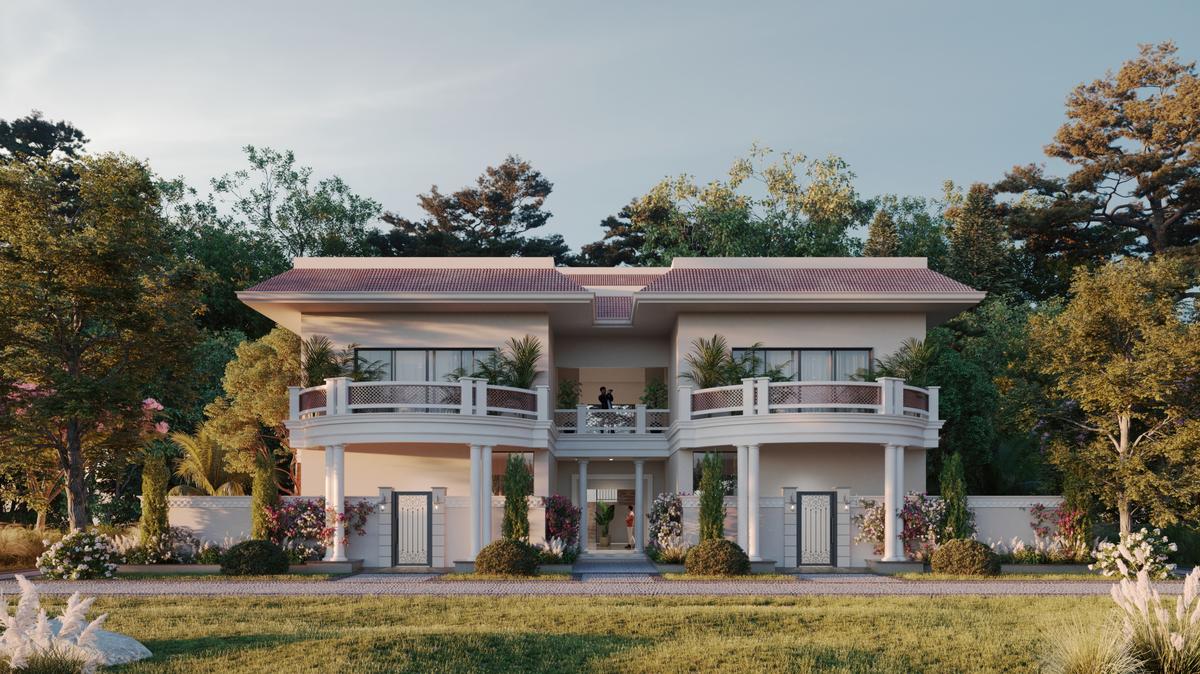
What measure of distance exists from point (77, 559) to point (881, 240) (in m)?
34.0

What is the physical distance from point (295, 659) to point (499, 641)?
269 cm

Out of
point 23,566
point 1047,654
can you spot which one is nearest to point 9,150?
point 23,566

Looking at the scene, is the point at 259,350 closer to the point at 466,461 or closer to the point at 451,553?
the point at 466,461

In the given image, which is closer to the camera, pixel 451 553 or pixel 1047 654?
pixel 1047 654

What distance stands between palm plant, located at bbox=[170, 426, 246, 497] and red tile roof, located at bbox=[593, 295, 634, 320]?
11.7 metres

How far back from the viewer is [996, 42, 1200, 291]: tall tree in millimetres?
48250

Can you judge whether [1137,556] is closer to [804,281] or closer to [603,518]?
[804,281]

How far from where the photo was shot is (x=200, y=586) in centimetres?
2261

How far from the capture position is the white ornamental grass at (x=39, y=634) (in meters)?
12.1

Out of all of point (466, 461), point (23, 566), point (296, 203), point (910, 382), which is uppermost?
point (296, 203)

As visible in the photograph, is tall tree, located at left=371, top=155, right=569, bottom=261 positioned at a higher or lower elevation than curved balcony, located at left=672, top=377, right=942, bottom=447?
higher

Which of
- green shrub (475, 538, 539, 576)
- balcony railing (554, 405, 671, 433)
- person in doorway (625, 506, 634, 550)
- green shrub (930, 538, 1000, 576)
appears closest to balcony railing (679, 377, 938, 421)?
green shrub (930, 538, 1000, 576)

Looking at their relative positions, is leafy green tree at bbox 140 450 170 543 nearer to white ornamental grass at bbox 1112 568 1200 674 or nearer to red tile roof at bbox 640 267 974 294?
red tile roof at bbox 640 267 974 294

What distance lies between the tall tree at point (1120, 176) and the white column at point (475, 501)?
30.0m
